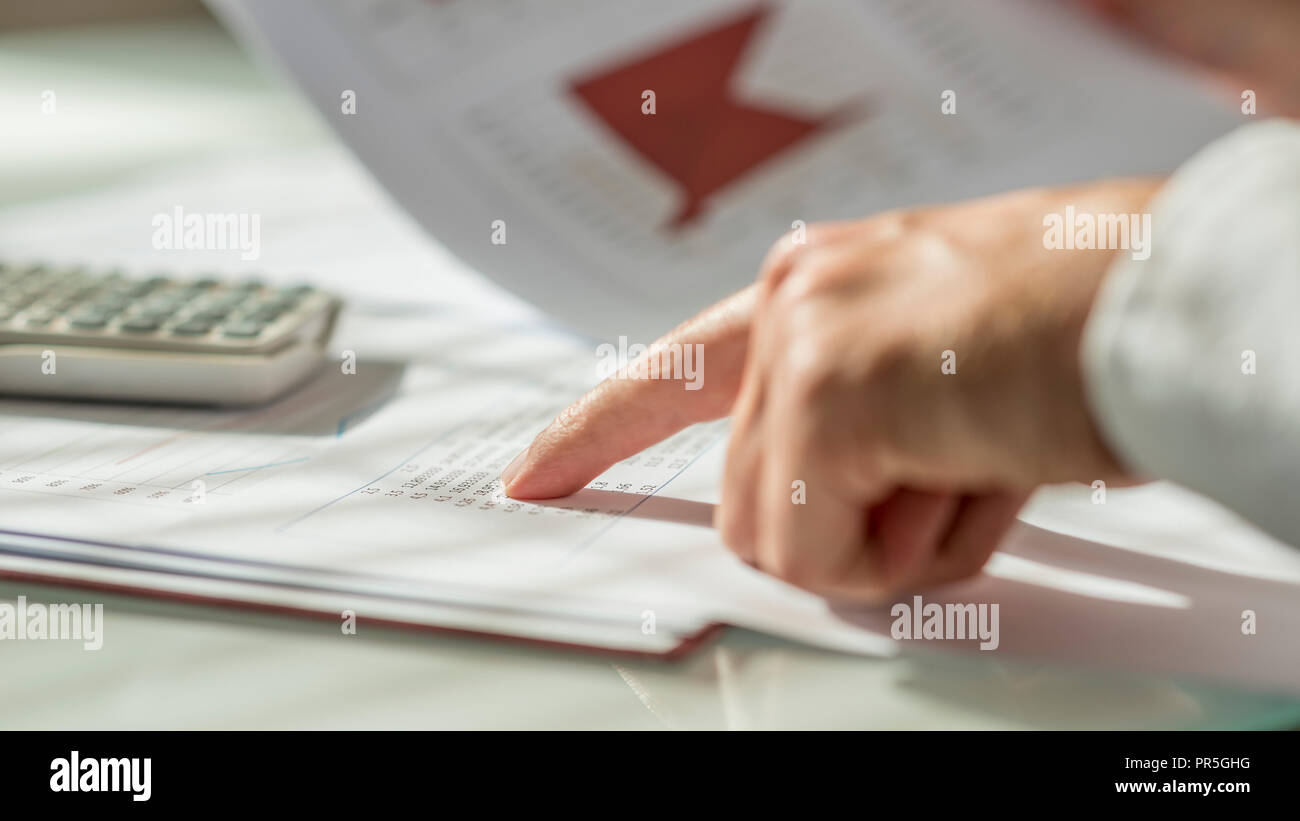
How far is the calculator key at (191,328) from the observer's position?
549 millimetres

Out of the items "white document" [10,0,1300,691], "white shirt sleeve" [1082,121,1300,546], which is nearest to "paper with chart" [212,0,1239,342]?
"white document" [10,0,1300,691]

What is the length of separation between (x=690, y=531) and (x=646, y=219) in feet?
1.13

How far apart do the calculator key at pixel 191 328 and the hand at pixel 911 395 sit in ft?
0.97

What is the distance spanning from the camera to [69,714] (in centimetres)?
32

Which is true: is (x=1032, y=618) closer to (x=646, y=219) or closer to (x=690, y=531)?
(x=690, y=531)

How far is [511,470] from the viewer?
0.46 meters

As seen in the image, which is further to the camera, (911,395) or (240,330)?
(240,330)

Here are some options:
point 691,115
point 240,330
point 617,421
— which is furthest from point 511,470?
point 691,115

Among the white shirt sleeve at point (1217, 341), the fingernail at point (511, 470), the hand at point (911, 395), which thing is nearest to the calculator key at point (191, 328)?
the fingernail at point (511, 470)

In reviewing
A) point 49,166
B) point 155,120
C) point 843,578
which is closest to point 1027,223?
point 843,578

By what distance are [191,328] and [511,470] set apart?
7.5 inches

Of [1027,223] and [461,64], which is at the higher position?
[461,64]

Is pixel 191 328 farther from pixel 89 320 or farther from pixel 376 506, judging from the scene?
pixel 376 506

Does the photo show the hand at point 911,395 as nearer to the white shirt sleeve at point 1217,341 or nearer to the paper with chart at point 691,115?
the white shirt sleeve at point 1217,341
